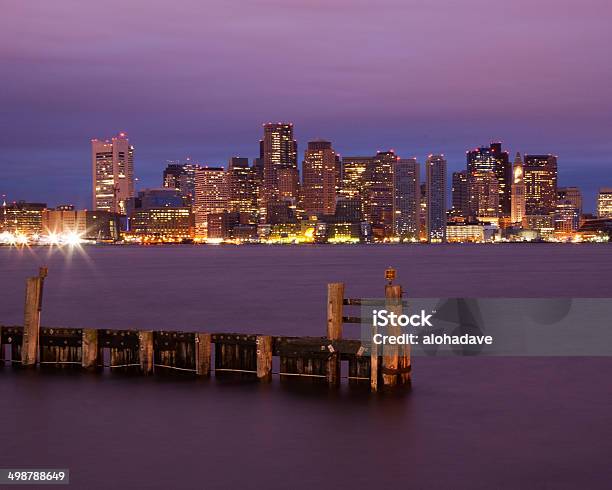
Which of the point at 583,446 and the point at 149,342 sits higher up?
the point at 149,342

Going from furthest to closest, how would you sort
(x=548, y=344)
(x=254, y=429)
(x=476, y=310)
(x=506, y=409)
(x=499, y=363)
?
1. (x=476, y=310)
2. (x=548, y=344)
3. (x=499, y=363)
4. (x=506, y=409)
5. (x=254, y=429)

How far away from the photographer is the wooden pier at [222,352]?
77.1 feet

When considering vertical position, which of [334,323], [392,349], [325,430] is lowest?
[325,430]

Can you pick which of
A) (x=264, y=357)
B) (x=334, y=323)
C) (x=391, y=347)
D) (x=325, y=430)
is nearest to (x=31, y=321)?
(x=264, y=357)

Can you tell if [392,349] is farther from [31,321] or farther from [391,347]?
[31,321]

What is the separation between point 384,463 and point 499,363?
13766mm

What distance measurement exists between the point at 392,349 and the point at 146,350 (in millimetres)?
7453

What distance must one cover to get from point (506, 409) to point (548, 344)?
579 inches

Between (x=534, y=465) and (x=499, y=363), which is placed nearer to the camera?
(x=534, y=465)

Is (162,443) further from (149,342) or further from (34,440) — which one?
(149,342)

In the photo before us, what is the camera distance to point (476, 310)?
180 feet

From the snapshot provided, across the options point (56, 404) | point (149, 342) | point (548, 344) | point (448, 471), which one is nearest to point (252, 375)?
point (149, 342)

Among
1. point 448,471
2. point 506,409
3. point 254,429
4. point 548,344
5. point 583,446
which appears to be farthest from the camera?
point 548,344

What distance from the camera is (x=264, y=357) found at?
80.9ft
